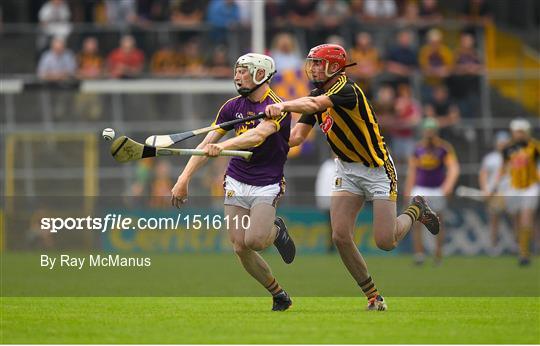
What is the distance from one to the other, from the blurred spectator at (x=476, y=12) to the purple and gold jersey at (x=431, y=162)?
24.2 feet

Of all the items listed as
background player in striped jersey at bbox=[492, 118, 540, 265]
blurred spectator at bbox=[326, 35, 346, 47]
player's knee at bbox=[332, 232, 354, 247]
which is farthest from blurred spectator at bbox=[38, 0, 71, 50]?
player's knee at bbox=[332, 232, 354, 247]

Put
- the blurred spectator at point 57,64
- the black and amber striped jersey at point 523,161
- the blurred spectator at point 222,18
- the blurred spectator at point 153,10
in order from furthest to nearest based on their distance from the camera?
the blurred spectator at point 153,10
the blurred spectator at point 222,18
the blurred spectator at point 57,64
the black and amber striped jersey at point 523,161

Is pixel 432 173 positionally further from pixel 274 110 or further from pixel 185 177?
pixel 274 110

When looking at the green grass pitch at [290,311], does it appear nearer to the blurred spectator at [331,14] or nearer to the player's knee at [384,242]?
the player's knee at [384,242]

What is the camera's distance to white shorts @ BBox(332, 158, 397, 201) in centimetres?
1222

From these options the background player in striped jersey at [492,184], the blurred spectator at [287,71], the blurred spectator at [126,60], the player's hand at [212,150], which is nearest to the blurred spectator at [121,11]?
the blurred spectator at [126,60]

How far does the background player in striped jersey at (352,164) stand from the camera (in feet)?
39.6

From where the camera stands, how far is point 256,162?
12.2 meters

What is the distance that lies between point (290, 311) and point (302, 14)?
51.8 feet

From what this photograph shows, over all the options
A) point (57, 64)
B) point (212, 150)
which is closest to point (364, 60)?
point (57, 64)

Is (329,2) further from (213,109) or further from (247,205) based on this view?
(247,205)

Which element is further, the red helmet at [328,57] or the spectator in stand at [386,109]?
the spectator in stand at [386,109]

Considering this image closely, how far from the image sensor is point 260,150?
12180mm

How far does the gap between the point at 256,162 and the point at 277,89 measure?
1293 cm
